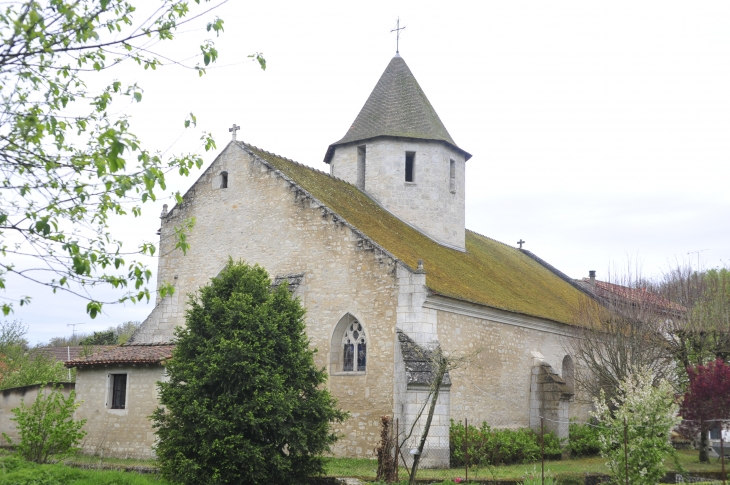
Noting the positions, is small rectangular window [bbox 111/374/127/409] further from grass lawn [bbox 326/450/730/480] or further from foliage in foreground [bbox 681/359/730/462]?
foliage in foreground [bbox 681/359/730/462]

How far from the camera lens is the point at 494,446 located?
18438 millimetres

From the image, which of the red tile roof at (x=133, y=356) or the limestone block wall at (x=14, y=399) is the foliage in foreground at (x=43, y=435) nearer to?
the red tile roof at (x=133, y=356)

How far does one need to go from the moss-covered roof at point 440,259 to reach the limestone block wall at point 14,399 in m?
8.67

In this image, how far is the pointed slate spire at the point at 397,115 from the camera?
85.2 ft

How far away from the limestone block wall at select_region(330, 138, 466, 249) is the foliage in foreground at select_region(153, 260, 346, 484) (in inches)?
431

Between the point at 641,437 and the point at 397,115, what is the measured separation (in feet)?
52.3

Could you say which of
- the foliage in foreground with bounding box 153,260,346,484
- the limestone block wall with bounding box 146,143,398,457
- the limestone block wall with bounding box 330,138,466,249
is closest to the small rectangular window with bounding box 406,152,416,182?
the limestone block wall with bounding box 330,138,466,249

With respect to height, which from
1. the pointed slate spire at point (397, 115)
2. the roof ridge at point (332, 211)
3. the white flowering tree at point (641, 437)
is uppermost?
the pointed slate spire at point (397, 115)

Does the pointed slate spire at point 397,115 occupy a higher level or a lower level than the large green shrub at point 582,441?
higher

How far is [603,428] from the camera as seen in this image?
1421cm

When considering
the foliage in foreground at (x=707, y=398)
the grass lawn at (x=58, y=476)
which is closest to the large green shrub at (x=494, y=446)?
the foliage in foreground at (x=707, y=398)

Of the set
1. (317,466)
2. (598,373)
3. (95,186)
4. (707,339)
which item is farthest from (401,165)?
(95,186)

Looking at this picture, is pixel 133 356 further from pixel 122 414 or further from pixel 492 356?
pixel 492 356

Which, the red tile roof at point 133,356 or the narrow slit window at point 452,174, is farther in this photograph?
the narrow slit window at point 452,174
